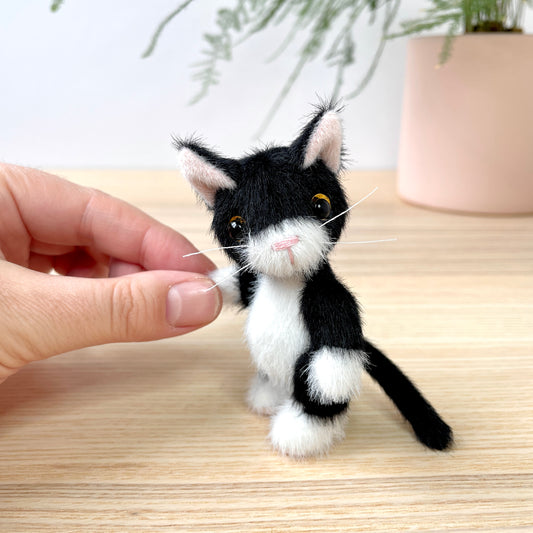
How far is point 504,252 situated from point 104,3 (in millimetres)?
1002

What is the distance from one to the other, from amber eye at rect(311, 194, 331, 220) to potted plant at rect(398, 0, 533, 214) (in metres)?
0.56

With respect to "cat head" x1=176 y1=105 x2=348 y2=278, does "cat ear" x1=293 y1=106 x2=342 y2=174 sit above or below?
above

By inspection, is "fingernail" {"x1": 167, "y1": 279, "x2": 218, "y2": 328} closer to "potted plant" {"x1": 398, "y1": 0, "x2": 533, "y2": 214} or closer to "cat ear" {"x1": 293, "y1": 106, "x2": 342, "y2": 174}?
"cat ear" {"x1": 293, "y1": 106, "x2": 342, "y2": 174}

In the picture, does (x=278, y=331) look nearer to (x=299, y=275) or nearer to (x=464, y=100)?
(x=299, y=275)

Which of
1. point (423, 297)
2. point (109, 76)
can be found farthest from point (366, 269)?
point (109, 76)

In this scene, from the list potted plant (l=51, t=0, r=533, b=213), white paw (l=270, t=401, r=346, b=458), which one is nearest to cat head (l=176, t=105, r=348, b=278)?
white paw (l=270, t=401, r=346, b=458)

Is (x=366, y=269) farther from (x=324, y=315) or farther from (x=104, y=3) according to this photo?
(x=104, y=3)

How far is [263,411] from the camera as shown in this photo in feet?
1.53

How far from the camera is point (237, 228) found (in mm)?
390

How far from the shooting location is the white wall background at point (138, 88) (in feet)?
3.97

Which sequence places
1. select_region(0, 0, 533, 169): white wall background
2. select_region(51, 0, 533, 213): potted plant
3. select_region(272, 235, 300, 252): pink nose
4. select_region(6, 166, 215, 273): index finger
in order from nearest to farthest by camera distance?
select_region(272, 235, 300, 252): pink nose < select_region(6, 166, 215, 273): index finger < select_region(51, 0, 533, 213): potted plant < select_region(0, 0, 533, 169): white wall background

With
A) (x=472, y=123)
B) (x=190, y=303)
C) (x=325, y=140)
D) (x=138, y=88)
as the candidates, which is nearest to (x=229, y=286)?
(x=190, y=303)

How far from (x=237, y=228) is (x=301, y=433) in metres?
0.16

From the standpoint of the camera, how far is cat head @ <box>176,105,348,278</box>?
368 mm
